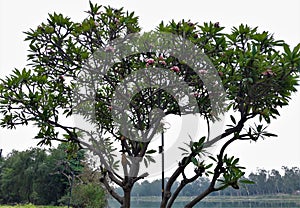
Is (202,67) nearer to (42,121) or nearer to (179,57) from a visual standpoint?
(179,57)

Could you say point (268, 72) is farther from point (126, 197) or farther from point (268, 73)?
point (126, 197)

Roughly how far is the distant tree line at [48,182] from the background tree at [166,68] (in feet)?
22.2

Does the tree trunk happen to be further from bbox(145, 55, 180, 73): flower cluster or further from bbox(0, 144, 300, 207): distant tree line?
bbox(0, 144, 300, 207): distant tree line

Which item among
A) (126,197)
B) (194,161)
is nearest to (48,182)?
(126,197)

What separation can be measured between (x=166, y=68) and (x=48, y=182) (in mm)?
14080

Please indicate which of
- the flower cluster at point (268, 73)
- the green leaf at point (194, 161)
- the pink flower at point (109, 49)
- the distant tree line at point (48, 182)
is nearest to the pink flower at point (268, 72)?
the flower cluster at point (268, 73)

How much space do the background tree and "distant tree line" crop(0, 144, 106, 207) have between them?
6.75m

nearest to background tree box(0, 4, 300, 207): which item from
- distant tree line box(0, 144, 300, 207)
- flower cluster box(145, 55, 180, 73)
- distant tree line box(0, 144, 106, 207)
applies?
flower cluster box(145, 55, 180, 73)

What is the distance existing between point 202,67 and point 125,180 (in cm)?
151

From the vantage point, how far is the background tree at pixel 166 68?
2.90m

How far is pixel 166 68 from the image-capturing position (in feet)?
10.1

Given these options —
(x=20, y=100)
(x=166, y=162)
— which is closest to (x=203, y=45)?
(x=166, y=162)

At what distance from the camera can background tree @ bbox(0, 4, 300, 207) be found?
2900mm

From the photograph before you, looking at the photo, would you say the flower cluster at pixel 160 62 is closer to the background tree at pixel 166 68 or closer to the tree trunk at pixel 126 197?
the background tree at pixel 166 68
